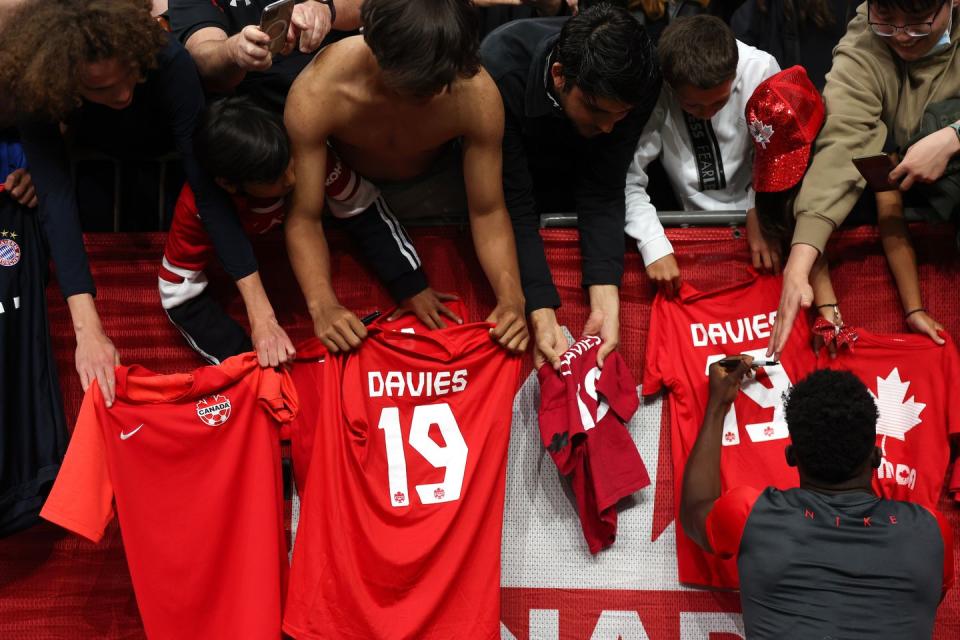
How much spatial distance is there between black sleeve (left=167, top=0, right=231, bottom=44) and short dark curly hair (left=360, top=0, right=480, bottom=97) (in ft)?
2.09

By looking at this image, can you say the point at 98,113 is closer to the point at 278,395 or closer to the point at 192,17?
the point at 192,17

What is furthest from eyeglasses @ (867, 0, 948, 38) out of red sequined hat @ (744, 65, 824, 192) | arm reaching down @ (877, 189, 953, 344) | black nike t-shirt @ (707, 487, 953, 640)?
black nike t-shirt @ (707, 487, 953, 640)

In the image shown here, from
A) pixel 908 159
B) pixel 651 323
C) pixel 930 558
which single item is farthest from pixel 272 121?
pixel 930 558

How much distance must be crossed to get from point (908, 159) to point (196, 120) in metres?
1.81

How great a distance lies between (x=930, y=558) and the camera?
87.0 inches

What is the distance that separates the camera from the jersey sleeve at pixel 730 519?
2330 millimetres

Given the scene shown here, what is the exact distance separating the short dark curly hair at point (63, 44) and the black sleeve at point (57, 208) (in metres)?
0.19

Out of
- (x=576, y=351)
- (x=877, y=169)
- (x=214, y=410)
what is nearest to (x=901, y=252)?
(x=877, y=169)

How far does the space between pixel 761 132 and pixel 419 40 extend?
100 centimetres

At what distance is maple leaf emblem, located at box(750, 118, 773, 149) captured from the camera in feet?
9.13

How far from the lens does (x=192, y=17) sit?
287 cm

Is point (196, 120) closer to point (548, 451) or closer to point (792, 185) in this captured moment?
point (548, 451)

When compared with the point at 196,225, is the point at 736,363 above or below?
below

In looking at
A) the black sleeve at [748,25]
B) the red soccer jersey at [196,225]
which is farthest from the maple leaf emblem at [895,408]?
the red soccer jersey at [196,225]
